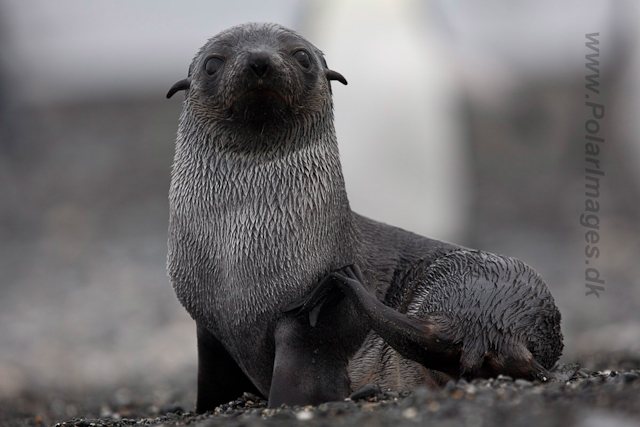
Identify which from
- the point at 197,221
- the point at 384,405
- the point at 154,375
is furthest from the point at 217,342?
the point at 154,375

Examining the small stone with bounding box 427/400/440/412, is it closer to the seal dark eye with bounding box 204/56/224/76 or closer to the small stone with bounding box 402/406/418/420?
the small stone with bounding box 402/406/418/420

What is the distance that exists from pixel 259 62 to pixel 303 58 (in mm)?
512

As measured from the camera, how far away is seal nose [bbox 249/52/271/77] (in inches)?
183

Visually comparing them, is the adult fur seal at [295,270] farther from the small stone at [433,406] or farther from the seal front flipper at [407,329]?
the small stone at [433,406]

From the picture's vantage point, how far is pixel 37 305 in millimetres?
12555

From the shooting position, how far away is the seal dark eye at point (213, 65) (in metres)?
5.05

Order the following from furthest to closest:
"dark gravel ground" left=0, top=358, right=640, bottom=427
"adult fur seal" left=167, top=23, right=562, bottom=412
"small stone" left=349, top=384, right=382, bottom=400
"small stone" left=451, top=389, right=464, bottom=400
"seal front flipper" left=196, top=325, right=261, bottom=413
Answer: "seal front flipper" left=196, top=325, right=261, bottom=413, "adult fur seal" left=167, top=23, right=562, bottom=412, "small stone" left=349, top=384, right=382, bottom=400, "small stone" left=451, top=389, right=464, bottom=400, "dark gravel ground" left=0, top=358, right=640, bottom=427

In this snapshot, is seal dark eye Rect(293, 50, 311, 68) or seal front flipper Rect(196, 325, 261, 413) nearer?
seal dark eye Rect(293, 50, 311, 68)

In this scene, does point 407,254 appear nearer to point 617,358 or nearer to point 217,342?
point 217,342

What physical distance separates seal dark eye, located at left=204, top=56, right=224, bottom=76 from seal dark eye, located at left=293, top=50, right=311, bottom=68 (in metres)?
0.45

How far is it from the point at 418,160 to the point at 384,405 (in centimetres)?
775

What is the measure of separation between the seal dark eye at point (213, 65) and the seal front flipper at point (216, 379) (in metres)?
1.70

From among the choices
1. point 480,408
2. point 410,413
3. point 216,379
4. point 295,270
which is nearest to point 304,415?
point 410,413

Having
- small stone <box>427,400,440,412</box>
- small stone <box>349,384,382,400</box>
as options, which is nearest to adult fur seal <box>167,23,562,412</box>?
small stone <box>349,384,382,400</box>
